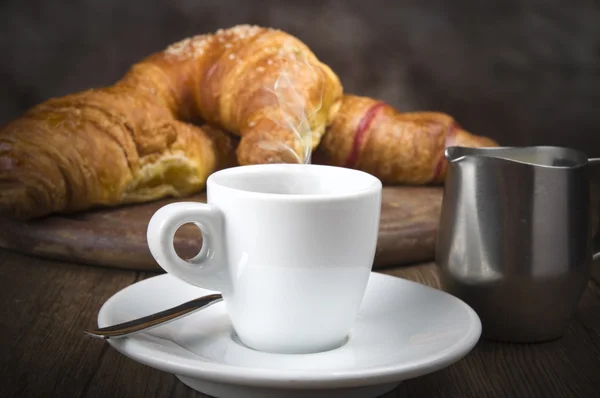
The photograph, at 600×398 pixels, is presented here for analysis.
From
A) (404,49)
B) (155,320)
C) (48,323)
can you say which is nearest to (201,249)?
(155,320)

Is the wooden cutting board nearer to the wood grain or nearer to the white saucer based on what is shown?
the wood grain

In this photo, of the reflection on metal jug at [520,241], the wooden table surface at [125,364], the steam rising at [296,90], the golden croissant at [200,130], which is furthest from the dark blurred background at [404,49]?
the reflection on metal jug at [520,241]

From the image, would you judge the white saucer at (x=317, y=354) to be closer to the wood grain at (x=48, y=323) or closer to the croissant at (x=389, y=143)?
the wood grain at (x=48, y=323)

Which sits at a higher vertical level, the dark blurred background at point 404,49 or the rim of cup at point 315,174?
the rim of cup at point 315,174

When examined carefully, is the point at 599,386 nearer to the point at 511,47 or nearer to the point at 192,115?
the point at 192,115

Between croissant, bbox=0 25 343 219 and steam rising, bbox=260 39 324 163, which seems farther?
steam rising, bbox=260 39 324 163

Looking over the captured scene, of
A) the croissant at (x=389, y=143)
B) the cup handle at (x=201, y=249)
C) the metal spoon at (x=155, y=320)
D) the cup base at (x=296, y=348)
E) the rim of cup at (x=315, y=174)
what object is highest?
the rim of cup at (x=315, y=174)

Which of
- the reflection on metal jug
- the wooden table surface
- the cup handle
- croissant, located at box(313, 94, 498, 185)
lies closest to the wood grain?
the wooden table surface
